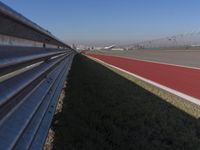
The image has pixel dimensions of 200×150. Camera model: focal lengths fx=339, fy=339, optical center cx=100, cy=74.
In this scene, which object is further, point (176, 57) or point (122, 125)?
point (176, 57)

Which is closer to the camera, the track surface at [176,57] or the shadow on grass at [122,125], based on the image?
the shadow on grass at [122,125]

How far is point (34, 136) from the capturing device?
8.78 ft

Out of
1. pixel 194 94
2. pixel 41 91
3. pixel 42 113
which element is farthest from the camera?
pixel 194 94

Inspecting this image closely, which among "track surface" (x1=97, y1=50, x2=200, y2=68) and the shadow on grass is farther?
"track surface" (x1=97, y1=50, x2=200, y2=68)

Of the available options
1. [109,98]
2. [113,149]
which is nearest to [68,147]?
[113,149]

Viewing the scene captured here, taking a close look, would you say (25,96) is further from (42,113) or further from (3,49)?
(3,49)

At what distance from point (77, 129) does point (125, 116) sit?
54.6 inches

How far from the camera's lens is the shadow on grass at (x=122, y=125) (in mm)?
4312

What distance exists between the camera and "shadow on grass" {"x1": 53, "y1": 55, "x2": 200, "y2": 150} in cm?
431

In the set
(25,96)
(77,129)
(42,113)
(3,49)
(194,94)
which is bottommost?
(194,94)

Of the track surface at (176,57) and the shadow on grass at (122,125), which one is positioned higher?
the shadow on grass at (122,125)

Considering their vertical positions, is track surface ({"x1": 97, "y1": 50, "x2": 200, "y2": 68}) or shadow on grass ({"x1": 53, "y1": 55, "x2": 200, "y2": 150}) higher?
shadow on grass ({"x1": 53, "y1": 55, "x2": 200, "y2": 150})

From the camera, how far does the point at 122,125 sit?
530cm

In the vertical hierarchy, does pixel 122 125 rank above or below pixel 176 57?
above
